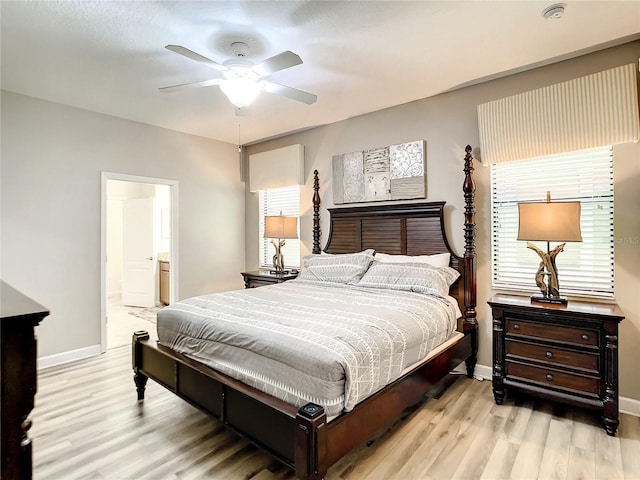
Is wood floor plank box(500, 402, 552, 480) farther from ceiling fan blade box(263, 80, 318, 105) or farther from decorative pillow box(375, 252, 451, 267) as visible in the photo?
ceiling fan blade box(263, 80, 318, 105)

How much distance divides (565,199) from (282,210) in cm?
342

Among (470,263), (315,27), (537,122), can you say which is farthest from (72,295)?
(537,122)

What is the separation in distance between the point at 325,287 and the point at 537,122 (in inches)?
91.9

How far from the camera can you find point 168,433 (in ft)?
7.55

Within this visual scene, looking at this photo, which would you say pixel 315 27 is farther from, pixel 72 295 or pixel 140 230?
pixel 140 230

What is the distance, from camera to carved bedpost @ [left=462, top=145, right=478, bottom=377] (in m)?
3.19

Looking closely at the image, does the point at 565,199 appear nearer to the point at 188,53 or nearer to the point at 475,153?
the point at 475,153

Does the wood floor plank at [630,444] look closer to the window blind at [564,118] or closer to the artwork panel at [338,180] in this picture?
the window blind at [564,118]

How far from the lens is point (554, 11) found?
216 centimetres

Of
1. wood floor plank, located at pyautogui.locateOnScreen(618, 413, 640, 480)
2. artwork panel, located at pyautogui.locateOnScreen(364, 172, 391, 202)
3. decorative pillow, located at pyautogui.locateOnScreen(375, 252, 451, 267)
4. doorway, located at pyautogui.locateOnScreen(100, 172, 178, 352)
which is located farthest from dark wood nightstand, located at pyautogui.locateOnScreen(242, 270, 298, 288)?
wood floor plank, located at pyautogui.locateOnScreen(618, 413, 640, 480)

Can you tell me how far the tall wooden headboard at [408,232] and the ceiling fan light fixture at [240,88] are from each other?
6.27ft

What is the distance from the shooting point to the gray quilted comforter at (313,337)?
1714 mm

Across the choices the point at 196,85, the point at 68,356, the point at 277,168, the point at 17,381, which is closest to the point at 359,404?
the point at 17,381

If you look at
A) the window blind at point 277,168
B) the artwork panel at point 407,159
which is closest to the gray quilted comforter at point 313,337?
the artwork panel at point 407,159
